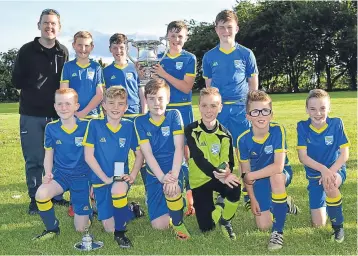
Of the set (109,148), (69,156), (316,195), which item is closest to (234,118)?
(316,195)

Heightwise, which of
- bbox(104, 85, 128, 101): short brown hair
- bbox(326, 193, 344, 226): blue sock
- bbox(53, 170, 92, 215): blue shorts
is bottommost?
bbox(326, 193, 344, 226): blue sock

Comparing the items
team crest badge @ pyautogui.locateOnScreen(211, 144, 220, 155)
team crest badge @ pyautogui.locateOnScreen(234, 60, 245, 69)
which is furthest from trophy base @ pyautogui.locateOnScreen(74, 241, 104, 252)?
team crest badge @ pyautogui.locateOnScreen(234, 60, 245, 69)

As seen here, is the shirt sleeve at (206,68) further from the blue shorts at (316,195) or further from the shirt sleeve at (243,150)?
the blue shorts at (316,195)

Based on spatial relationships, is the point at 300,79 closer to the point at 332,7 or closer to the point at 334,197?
the point at 332,7

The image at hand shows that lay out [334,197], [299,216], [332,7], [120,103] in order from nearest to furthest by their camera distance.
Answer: [334,197] < [120,103] < [299,216] < [332,7]

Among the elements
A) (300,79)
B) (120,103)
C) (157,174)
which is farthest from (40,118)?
(300,79)

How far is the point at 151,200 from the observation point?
514cm

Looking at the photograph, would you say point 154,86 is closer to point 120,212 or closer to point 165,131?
point 165,131

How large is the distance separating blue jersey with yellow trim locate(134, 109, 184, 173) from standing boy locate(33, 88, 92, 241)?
0.60 meters

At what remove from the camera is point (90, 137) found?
194 inches

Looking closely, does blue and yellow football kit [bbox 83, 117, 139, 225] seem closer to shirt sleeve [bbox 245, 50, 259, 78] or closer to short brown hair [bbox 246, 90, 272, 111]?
short brown hair [bbox 246, 90, 272, 111]

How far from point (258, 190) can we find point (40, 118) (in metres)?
2.69

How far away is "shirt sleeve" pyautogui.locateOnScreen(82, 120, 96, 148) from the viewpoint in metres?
4.92

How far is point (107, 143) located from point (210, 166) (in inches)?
40.5
